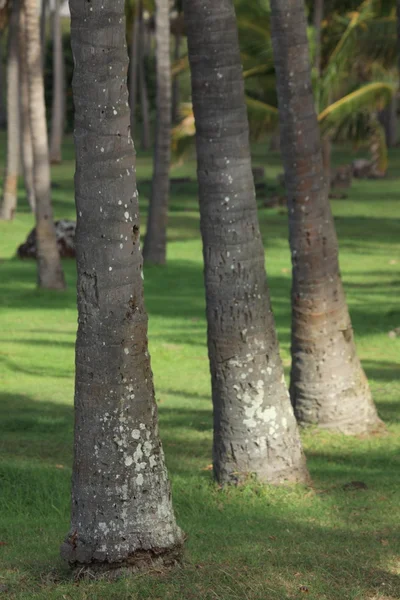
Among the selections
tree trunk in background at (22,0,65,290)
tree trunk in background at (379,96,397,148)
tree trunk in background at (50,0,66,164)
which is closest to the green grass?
tree trunk in background at (22,0,65,290)

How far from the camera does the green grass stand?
20.1ft

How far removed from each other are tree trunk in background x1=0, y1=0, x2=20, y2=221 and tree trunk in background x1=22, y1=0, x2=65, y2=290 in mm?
11779

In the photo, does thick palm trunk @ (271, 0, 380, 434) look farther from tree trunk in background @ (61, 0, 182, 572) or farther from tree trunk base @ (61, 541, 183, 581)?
tree trunk base @ (61, 541, 183, 581)

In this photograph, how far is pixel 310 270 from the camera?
10.9 meters

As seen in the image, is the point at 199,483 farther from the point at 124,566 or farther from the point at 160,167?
the point at 160,167

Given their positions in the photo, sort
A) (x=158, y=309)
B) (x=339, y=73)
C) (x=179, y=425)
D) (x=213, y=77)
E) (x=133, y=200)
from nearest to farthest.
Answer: (x=133, y=200) → (x=213, y=77) → (x=179, y=425) → (x=158, y=309) → (x=339, y=73)

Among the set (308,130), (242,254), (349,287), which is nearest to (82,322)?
(242,254)

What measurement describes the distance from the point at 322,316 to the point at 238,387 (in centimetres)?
234

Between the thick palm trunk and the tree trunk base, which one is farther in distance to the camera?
the thick palm trunk

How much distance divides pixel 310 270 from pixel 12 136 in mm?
26062

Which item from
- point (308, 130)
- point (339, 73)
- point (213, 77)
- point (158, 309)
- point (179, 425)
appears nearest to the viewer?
point (213, 77)

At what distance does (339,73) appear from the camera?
29719mm

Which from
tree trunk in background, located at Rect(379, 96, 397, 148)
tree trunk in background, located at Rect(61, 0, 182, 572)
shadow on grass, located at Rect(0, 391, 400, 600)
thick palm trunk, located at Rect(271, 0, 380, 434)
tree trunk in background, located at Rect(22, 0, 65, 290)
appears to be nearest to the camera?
tree trunk in background, located at Rect(61, 0, 182, 572)

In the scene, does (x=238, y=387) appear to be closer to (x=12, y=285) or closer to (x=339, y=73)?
(x=12, y=285)
